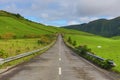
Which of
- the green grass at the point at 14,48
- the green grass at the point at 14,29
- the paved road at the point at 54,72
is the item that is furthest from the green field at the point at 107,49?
the green grass at the point at 14,29

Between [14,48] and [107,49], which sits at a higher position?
[14,48]

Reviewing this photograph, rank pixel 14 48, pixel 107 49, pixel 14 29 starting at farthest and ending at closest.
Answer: pixel 14 29 < pixel 107 49 < pixel 14 48

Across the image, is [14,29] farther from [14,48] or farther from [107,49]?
[14,48]

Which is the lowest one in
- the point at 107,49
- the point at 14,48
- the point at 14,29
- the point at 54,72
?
the point at 107,49

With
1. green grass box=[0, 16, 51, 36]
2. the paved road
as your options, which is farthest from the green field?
green grass box=[0, 16, 51, 36]

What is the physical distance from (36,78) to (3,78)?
6.17ft

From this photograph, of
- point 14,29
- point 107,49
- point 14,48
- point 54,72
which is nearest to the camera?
point 54,72

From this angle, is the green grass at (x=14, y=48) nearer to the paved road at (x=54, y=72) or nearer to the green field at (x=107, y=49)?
the paved road at (x=54, y=72)

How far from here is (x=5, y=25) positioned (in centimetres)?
14425

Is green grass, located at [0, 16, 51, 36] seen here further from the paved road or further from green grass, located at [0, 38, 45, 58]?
the paved road

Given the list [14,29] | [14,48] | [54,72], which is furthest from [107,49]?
[14,29]

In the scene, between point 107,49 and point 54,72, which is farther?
point 107,49

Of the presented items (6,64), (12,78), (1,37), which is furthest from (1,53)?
(1,37)

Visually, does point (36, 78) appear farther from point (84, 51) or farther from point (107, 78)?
point (84, 51)
